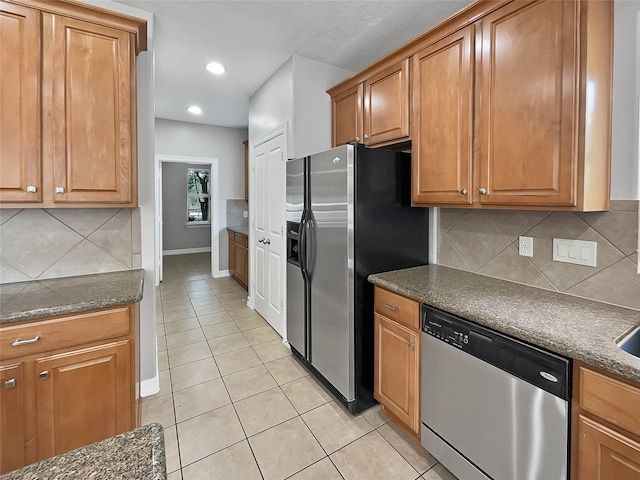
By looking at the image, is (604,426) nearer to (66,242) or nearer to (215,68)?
(66,242)

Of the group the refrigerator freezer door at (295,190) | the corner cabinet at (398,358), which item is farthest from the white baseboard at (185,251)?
the corner cabinet at (398,358)

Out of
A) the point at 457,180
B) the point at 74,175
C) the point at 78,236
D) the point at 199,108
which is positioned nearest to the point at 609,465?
the point at 457,180

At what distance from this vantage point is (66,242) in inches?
77.8

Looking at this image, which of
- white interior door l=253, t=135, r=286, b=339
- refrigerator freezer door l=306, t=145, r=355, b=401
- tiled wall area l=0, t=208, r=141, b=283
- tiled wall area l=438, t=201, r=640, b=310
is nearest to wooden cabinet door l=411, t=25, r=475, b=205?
tiled wall area l=438, t=201, r=640, b=310

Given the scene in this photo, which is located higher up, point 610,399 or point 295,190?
point 295,190

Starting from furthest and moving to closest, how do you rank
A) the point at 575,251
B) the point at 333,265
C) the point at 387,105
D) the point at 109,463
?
the point at 387,105, the point at 333,265, the point at 575,251, the point at 109,463

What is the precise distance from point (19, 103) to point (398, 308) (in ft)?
7.36

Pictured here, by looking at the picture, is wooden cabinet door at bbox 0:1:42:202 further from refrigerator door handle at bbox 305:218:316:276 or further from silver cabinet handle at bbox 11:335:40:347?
refrigerator door handle at bbox 305:218:316:276

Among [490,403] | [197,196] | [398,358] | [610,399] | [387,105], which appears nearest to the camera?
[610,399]

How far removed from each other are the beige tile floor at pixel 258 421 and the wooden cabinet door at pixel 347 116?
2010 millimetres

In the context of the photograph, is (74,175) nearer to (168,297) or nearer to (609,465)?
(609,465)

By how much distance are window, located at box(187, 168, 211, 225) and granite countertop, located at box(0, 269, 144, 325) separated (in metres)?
6.67

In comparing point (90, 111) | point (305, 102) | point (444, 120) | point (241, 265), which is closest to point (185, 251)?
point (241, 265)

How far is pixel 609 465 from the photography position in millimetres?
995
